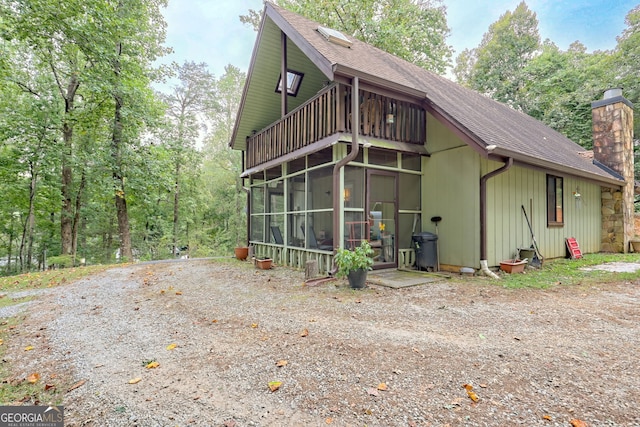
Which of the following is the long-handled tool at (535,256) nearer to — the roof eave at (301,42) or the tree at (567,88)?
the roof eave at (301,42)

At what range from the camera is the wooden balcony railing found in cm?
607

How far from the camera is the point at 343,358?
2.61 m

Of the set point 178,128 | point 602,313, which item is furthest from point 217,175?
point 602,313

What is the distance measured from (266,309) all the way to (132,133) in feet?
38.8

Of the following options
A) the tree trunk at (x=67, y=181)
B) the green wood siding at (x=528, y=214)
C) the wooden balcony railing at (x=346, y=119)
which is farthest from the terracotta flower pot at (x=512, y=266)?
the tree trunk at (x=67, y=181)

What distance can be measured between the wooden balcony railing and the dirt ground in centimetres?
344

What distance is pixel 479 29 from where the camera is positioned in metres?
24.0

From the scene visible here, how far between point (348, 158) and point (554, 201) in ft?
21.3

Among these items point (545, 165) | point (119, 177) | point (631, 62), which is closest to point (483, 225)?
point (545, 165)

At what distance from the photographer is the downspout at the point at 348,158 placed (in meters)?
Answer: 5.64

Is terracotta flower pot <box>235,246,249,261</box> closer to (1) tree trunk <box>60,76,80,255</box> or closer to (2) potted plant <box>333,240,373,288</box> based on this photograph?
(2) potted plant <box>333,240,373,288</box>

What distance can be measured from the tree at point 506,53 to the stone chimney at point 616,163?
11907 millimetres

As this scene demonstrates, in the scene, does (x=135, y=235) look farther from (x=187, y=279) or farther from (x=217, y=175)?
(x=187, y=279)

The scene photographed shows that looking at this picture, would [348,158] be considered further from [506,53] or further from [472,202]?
[506,53]
